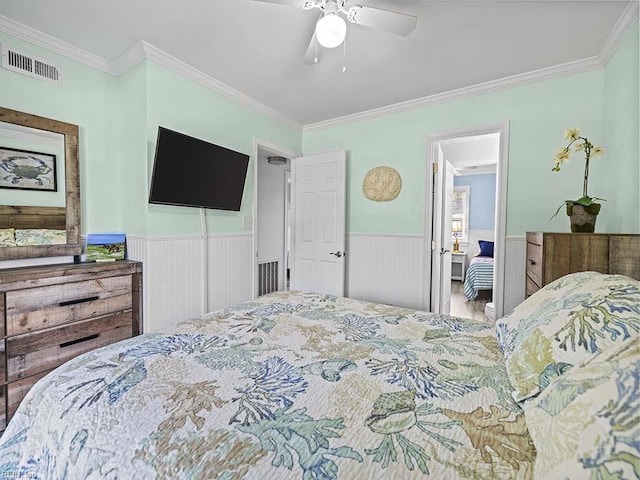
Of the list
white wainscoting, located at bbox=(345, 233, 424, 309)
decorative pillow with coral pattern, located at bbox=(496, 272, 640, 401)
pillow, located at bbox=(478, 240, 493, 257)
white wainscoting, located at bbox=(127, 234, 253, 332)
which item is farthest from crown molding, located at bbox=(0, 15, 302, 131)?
pillow, located at bbox=(478, 240, 493, 257)

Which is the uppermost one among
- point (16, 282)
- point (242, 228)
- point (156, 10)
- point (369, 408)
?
point (156, 10)

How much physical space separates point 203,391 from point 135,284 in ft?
5.64

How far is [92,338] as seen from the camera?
201 cm

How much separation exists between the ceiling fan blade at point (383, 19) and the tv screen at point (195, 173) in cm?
145

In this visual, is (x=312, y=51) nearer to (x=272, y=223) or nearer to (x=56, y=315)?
(x=56, y=315)

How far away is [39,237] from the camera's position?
2.05 m

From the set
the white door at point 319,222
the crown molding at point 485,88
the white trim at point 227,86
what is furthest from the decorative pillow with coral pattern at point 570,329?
the white door at point 319,222

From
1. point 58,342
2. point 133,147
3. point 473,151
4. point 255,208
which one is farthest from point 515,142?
point 58,342

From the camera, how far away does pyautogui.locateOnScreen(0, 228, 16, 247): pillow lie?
1.89 meters

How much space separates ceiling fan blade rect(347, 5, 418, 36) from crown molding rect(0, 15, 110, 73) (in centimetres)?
200

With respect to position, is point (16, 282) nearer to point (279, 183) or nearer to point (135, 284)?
point (135, 284)

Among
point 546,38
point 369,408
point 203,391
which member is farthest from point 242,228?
point 546,38

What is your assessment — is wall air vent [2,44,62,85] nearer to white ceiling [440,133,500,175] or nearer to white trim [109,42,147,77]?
white trim [109,42,147,77]

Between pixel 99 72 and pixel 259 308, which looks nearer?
pixel 259 308
